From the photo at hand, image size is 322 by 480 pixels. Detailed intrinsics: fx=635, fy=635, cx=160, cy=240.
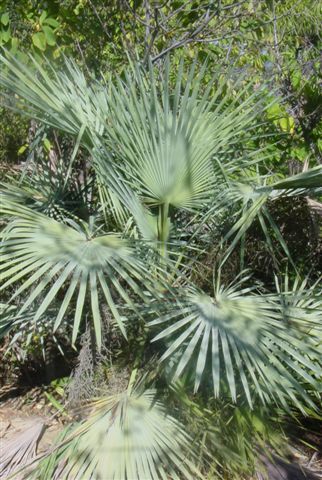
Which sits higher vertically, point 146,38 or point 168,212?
point 146,38

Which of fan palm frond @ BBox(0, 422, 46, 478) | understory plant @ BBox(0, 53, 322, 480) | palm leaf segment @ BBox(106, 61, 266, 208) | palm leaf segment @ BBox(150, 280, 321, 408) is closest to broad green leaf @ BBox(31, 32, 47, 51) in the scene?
understory plant @ BBox(0, 53, 322, 480)

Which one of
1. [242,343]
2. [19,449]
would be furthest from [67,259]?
[19,449]

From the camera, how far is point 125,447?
271cm

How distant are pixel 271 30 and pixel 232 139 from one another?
2.17m

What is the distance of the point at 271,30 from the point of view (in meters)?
5.48

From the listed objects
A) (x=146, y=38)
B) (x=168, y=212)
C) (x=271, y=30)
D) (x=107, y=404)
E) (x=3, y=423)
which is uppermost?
(x=271, y=30)

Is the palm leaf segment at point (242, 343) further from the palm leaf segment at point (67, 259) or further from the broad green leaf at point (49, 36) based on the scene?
the broad green leaf at point (49, 36)

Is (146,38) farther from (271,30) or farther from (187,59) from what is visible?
(271,30)

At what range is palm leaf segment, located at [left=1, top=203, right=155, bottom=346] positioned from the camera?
256cm

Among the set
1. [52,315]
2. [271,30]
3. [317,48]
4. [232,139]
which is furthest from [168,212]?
[317,48]

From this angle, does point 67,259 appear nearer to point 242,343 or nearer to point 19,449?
point 242,343

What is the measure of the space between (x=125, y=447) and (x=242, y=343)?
67 cm

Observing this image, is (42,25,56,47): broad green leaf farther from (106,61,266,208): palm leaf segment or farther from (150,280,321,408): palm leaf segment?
(150,280,321,408): palm leaf segment

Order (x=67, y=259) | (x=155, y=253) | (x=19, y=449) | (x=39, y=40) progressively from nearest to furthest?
(x=67, y=259)
(x=155, y=253)
(x=19, y=449)
(x=39, y=40)
